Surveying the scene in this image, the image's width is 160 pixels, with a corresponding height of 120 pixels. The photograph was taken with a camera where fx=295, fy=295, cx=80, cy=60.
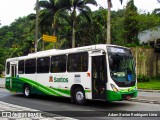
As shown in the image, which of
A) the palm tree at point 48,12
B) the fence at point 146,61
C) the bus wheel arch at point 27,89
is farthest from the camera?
the palm tree at point 48,12

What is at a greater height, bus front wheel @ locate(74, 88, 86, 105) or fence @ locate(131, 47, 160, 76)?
fence @ locate(131, 47, 160, 76)

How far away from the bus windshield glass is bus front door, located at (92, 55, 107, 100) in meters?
0.39

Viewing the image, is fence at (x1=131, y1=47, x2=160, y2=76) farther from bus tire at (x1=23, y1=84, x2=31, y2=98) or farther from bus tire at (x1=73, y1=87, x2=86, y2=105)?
bus tire at (x1=73, y1=87, x2=86, y2=105)

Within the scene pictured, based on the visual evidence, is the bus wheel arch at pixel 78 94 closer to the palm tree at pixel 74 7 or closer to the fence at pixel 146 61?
the fence at pixel 146 61

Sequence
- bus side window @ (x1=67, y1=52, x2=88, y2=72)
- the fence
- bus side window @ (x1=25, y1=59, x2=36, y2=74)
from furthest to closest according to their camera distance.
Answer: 1. the fence
2. bus side window @ (x1=25, y1=59, x2=36, y2=74)
3. bus side window @ (x1=67, y1=52, x2=88, y2=72)

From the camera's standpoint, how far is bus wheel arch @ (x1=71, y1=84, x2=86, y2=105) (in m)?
15.2

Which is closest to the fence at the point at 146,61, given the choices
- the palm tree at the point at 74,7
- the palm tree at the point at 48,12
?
the palm tree at the point at 74,7

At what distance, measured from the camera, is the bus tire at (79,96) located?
1517cm

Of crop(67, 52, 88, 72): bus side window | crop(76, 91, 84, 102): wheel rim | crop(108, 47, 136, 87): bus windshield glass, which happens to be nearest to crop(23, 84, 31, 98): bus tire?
crop(67, 52, 88, 72): bus side window

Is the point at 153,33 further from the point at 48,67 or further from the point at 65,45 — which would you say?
the point at 48,67

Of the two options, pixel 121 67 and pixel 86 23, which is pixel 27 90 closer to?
pixel 121 67

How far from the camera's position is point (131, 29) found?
172 ft

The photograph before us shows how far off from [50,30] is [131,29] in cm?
1483

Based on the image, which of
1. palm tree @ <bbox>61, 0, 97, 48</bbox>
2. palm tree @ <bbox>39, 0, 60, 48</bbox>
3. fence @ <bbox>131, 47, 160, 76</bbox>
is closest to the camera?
fence @ <bbox>131, 47, 160, 76</bbox>
